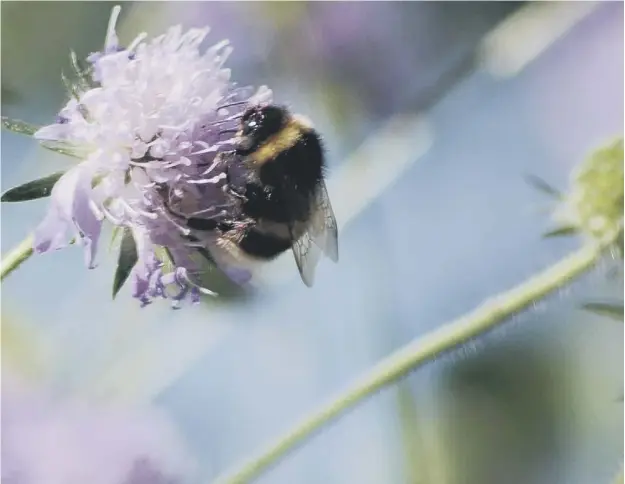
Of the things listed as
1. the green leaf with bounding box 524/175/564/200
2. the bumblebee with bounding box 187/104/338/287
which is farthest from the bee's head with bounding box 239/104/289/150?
the green leaf with bounding box 524/175/564/200

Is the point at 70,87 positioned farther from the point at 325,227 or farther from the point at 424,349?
the point at 424,349

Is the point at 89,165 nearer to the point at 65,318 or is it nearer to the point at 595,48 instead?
the point at 65,318

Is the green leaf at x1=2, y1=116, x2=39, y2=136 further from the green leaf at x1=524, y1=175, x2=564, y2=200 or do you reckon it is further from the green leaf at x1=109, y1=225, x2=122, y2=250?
the green leaf at x1=524, y1=175, x2=564, y2=200

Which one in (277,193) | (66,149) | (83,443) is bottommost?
(83,443)

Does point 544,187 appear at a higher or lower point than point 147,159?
lower

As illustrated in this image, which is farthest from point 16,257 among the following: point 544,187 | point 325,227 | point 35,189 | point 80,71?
point 544,187

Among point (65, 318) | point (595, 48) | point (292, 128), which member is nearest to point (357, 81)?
point (292, 128)

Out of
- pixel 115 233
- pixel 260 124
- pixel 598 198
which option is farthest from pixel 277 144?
pixel 598 198
